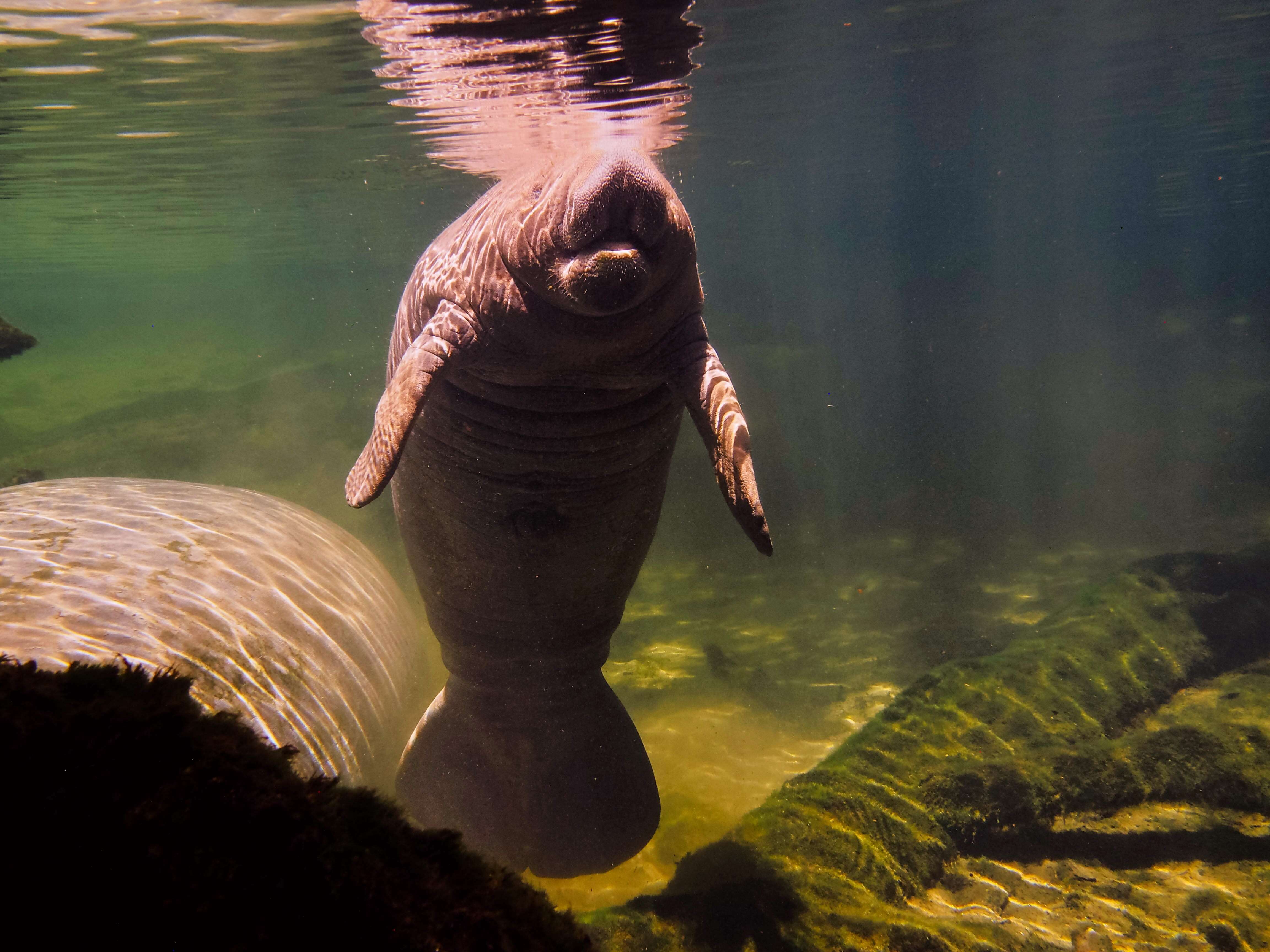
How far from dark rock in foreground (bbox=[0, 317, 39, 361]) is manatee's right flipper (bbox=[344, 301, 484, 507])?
5383 mm

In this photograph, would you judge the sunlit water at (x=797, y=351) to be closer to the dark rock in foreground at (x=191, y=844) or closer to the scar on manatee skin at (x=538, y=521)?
the scar on manatee skin at (x=538, y=521)

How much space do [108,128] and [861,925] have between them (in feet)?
52.7

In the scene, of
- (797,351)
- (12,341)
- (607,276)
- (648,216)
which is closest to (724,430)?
(607,276)

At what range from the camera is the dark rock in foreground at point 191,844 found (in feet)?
3.58

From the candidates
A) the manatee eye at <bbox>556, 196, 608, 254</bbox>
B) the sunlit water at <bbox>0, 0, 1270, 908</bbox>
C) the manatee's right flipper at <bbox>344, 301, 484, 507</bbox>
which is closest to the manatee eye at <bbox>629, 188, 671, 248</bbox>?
the manatee eye at <bbox>556, 196, 608, 254</bbox>

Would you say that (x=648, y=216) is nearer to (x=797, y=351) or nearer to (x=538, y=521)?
(x=538, y=521)

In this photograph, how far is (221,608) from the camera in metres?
4.00

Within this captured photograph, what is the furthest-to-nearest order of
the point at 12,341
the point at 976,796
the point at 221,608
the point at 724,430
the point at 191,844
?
the point at 12,341
the point at 976,796
the point at 221,608
the point at 724,430
the point at 191,844

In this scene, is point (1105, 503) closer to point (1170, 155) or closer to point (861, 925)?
point (861, 925)

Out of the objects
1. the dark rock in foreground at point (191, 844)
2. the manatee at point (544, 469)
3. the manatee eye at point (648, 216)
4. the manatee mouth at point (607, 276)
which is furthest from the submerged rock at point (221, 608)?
the manatee eye at point (648, 216)

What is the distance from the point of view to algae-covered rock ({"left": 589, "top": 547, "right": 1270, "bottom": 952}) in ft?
11.2

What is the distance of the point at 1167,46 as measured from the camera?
578 inches

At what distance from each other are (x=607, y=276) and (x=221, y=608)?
297 cm

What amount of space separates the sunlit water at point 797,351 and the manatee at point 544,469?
0.91 m
